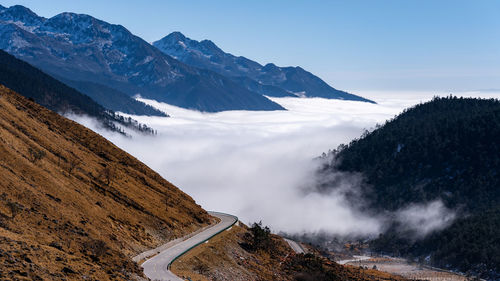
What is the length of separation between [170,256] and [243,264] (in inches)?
611

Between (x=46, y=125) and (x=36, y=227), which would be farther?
(x=46, y=125)

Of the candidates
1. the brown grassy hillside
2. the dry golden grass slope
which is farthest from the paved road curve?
the dry golden grass slope

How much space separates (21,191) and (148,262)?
1853cm

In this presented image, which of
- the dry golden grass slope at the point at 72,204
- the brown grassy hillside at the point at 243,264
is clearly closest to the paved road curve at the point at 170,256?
the brown grassy hillside at the point at 243,264

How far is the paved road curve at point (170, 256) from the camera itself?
58.2 m

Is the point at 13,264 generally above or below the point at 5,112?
below

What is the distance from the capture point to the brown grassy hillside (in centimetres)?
6869

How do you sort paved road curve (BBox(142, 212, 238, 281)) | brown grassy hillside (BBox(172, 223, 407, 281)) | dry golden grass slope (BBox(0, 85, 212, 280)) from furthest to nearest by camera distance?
brown grassy hillside (BBox(172, 223, 407, 281)) → paved road curve (BBox(142, 212, 238, 281)) → dry golden grass slope (BBox(0, 85, 212, 280))

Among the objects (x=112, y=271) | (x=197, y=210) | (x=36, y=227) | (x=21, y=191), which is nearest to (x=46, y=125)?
(x=197, y=210)

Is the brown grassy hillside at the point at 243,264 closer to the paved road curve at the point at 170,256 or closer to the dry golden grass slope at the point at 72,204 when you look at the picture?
the paved road curve at the point at 170,256

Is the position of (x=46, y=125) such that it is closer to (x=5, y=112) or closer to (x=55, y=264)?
(x=5, y=112)

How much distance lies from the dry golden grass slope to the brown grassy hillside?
7.68 meters

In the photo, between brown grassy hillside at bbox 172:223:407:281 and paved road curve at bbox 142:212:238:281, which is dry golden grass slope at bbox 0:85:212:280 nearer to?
paved road curve at bbox 142:212:238:281

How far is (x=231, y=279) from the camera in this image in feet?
229
